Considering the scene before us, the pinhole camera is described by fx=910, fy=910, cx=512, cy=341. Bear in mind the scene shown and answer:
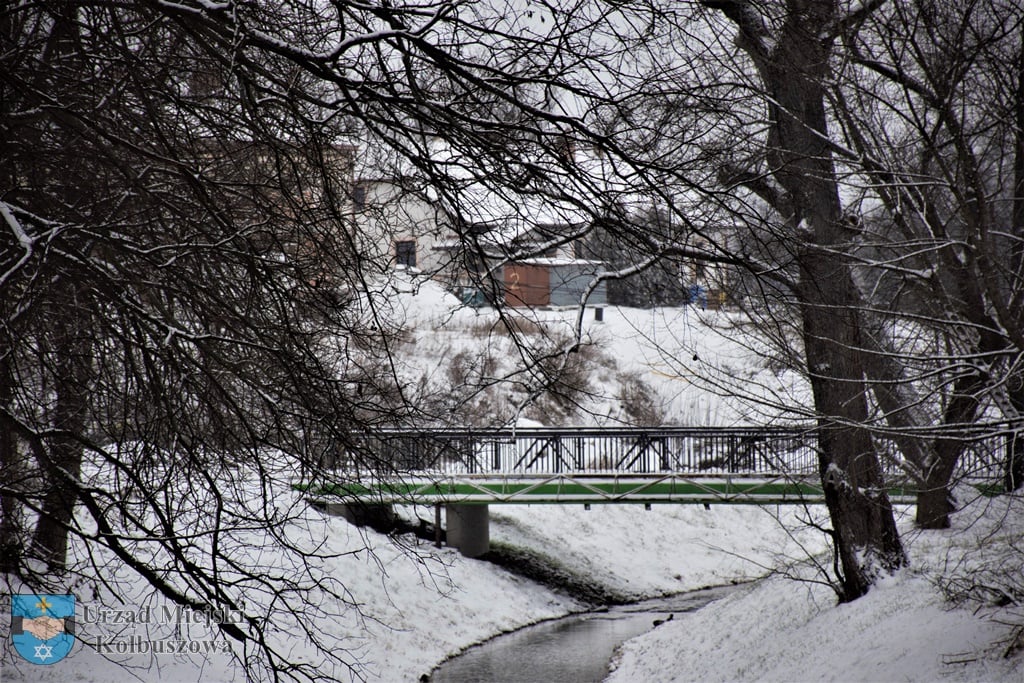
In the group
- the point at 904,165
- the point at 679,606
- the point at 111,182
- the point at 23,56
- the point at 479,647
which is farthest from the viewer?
the point at 679,606

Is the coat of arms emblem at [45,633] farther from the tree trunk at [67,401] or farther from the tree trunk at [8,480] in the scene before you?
the tree trunk at [8,480]

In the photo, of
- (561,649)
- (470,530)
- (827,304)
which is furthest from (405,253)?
(470,530)

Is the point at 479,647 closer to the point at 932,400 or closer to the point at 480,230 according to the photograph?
the point at 932,400

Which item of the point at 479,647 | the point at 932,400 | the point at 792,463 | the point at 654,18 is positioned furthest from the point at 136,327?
the point at 479,647

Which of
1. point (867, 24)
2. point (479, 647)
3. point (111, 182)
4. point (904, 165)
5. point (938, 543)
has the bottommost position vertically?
point (479, 647)

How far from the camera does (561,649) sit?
16625mm

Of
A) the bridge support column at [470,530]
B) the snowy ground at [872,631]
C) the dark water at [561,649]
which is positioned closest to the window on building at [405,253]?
the snowy ground at [872,631]

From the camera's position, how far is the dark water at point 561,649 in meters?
14.7

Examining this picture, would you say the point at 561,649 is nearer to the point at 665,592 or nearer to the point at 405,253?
the point at 665,592

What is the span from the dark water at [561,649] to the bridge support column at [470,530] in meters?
3.08

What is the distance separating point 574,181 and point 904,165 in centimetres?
629

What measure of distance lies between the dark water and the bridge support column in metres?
3.08

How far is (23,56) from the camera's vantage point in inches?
204

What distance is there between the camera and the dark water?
48.1 feet
